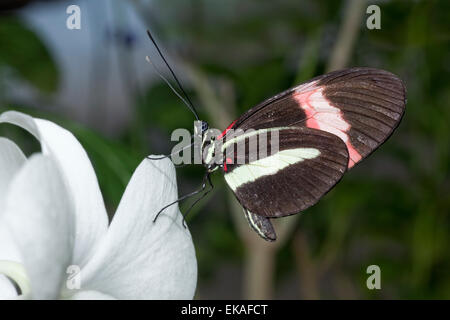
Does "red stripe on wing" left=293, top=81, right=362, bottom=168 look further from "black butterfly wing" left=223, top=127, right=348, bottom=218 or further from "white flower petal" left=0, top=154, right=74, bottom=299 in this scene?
"white flower petal" left=0, top=154, right=74, bottom=299

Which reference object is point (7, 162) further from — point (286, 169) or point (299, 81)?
point (299, 81)

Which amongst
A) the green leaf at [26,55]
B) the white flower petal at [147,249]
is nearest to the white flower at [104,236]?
the white flower petal at [147,249]

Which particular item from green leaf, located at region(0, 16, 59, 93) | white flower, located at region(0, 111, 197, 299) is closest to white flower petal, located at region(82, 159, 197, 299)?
white flower, located at region(0, 111, 197, 299)

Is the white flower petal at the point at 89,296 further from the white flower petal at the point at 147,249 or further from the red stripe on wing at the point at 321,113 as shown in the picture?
the red stripe on wing at the point at 321,113

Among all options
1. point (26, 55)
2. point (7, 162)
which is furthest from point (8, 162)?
point (26, 55)
